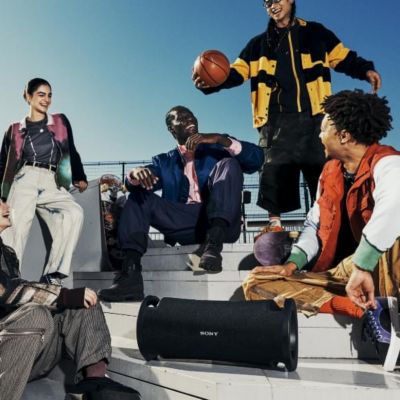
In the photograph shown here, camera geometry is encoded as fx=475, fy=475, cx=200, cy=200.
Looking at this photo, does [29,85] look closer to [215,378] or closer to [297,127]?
[297,127]

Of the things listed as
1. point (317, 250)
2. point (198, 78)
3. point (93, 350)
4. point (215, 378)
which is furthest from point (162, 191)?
point (215, 378)

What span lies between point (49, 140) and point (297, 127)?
2014mm

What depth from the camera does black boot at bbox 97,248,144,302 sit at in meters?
3.08

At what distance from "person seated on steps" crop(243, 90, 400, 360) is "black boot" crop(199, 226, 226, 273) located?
0.42 meters

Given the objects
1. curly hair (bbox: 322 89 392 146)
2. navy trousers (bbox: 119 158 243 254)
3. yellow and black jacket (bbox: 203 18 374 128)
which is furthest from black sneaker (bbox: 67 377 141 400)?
yellow and black jacket (bbox: 203 18 374 128)

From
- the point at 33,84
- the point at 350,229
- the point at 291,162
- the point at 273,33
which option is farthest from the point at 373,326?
the point at 33,84

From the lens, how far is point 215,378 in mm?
1868

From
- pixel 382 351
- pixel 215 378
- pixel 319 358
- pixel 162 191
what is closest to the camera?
pixel 215 378

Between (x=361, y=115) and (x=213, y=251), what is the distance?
117 cm

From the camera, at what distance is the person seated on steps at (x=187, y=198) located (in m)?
3.12

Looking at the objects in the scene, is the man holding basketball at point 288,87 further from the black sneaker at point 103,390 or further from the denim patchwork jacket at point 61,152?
the black sneaker at point 103,390

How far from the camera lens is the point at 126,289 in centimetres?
312

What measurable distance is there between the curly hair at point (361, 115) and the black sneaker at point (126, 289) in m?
1.62

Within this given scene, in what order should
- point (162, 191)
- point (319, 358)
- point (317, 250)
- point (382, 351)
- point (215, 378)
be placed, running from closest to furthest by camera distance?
point (215, 378) → point (382, 351) → point (319, 358) → point (317, 250) → point (162, 191)
